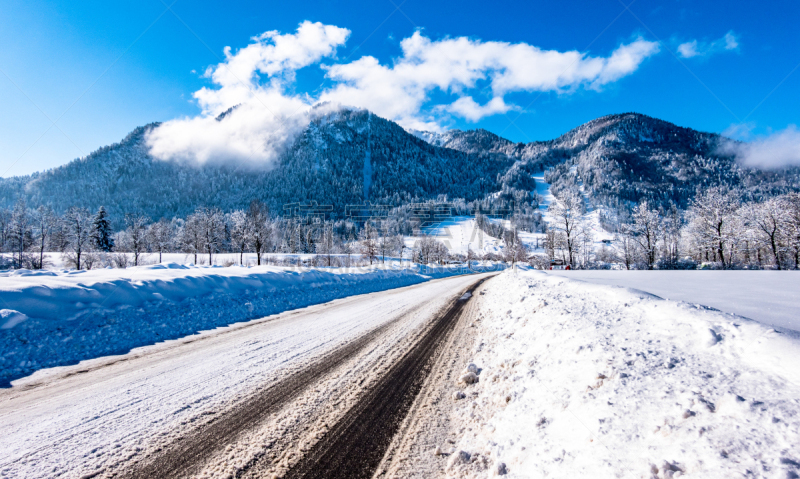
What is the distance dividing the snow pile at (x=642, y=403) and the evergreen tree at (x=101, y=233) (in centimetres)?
6884

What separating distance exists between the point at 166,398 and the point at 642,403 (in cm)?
617

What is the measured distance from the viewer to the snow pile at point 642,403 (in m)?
2.13

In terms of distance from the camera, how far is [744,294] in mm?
7305

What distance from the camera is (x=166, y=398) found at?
4.57 meters

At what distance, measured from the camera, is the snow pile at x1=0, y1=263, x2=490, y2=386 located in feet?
21.0

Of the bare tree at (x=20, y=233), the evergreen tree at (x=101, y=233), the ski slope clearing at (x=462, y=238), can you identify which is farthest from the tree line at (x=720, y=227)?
the bare tree at (x=20, y=233)

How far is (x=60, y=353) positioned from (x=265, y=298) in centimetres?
727

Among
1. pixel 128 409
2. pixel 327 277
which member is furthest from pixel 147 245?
pixel 128 409

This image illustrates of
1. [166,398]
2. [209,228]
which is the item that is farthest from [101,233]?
[166,398]

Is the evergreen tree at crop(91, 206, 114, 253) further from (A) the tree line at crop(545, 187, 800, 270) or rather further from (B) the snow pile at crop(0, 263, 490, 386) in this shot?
(A) the tree line at crop(545, 187, 800, 270)

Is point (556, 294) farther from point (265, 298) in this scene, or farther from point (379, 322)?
point (265, 298)

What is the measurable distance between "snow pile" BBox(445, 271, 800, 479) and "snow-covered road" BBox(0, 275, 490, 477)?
214cm

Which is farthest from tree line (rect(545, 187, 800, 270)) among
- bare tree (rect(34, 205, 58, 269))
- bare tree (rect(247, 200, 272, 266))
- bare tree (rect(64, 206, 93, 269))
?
bare tree (rect(34, 205, 58, 269))

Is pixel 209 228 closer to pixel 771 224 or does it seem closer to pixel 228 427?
pixel 228 427
